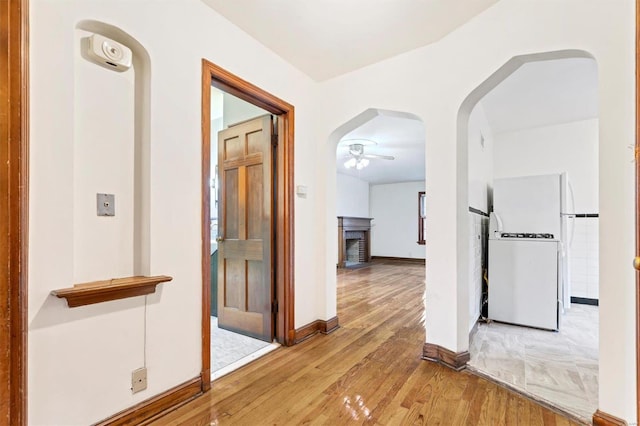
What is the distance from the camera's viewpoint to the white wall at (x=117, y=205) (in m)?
1.33

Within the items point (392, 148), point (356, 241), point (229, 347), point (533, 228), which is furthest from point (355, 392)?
point (356, 241)

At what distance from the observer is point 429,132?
2.45m

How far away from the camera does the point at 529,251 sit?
332 centimetres

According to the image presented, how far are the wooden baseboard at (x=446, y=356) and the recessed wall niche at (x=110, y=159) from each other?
81.9 inches

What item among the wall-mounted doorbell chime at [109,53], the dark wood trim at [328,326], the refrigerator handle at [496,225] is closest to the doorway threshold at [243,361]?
the dark wood trim at [328,326]

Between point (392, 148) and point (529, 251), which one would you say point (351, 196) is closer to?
point (392, 148)

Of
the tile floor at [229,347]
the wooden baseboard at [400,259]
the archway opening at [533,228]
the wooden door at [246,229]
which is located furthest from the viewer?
the wooden baseboard at [400,259]

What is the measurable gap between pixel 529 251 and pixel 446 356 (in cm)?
176

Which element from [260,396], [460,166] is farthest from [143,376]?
[460,166]

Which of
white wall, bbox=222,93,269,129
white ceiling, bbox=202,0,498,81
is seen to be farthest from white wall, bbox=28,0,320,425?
white wall, bbox=222,93,269,129

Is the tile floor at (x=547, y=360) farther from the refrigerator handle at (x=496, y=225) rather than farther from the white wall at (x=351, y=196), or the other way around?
the white wall at (x=351, y=196)

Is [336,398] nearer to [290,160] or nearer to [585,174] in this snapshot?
[290,160]

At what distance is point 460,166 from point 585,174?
125 inches

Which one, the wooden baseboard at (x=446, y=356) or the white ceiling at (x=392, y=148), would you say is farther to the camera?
the white ceiling at (x=392, y=148)
